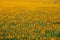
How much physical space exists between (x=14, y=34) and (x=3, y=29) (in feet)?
4.05

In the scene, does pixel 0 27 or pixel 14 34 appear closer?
pixel 14 34

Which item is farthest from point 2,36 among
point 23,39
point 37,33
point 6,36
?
point 37,33

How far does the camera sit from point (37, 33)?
1302 centimetres

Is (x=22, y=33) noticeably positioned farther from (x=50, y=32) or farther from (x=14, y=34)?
(x=50, y=32)

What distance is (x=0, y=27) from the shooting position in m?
14.4

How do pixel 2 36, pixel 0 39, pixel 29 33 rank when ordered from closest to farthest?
1. pixel 0 39
2. pixel 2 36
3. pixel 29 33

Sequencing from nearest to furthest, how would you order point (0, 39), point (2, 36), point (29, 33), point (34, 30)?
1. point (0, 39)
2. point (2, 36)
3. point (29, 33)
4. point (34, 30)

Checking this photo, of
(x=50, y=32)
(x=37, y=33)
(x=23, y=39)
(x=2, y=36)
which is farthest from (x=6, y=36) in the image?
(x=50, y=32)

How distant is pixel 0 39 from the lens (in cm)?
1120

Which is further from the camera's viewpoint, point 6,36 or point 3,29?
point 3,29

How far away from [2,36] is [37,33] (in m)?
2.09

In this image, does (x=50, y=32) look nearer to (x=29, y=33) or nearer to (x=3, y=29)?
(x=29, y=33)

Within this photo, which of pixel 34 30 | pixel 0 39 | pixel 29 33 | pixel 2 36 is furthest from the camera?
pixel 34 30

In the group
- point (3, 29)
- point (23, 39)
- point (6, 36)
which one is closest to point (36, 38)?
point (23, 39)
